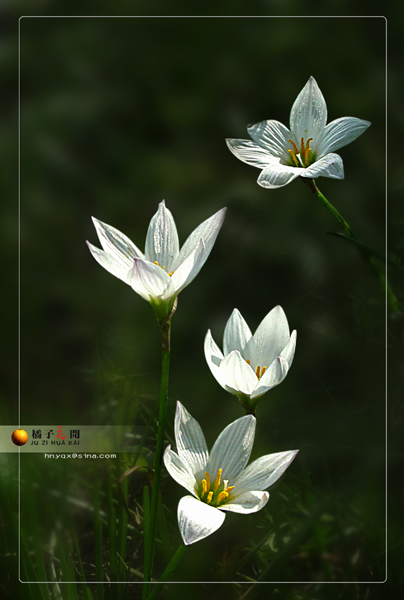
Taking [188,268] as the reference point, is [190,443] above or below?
below

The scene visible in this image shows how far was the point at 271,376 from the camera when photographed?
0.34 meters

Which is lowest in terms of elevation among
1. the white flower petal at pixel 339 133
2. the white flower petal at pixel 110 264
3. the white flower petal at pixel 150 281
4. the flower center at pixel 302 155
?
the white flower petal at pixel 150 281

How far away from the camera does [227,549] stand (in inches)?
15.9

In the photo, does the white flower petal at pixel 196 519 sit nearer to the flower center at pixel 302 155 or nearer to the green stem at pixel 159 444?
the green stem at pixel 159 444

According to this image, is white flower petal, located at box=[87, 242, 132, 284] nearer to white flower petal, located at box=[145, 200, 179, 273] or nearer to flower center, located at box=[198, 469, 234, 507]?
white flower petal, located at box=[145, 200, 179, 273]

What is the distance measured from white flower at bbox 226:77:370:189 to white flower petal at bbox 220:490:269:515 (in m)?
0.20

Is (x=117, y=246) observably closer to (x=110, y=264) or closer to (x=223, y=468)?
(x=110, y=264)

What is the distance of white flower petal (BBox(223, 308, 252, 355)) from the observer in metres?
0.39

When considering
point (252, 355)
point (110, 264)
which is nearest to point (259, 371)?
point (252, 355)

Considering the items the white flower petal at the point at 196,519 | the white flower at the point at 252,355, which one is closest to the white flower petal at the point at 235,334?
the white flower at the point at 252,355

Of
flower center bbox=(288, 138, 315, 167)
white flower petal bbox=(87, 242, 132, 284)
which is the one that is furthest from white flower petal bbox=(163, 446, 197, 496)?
flower center bbox=(288, 138, 315, 167)

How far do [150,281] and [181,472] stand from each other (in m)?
0.12

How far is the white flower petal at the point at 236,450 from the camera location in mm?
350

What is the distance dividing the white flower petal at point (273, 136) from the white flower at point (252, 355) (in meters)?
0.11
